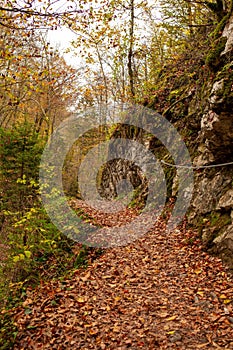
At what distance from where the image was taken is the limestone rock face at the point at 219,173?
15.9ft

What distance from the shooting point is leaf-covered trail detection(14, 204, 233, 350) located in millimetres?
3547

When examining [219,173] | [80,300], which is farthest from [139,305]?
[219,173]

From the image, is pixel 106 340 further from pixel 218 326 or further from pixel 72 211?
pixel 72 211

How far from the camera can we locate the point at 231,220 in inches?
191

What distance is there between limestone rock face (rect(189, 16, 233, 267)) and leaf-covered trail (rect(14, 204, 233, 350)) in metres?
0.39

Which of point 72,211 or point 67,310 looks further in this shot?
point 72,211

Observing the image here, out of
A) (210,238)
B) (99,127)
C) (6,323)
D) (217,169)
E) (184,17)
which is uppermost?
(184,17)

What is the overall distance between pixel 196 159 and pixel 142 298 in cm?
372

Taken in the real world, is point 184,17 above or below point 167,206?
above

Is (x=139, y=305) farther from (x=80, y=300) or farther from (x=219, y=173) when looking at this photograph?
(x=219, y=173)

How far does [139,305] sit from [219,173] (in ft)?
10.3

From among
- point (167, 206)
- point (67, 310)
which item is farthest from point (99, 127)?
point (67, 310)

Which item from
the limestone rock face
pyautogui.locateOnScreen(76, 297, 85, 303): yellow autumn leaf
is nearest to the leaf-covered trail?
pyautogui.locateOnScreen(76, 297, 85, 303): yellow autumn leaf

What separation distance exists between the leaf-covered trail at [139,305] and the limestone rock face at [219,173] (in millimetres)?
386
